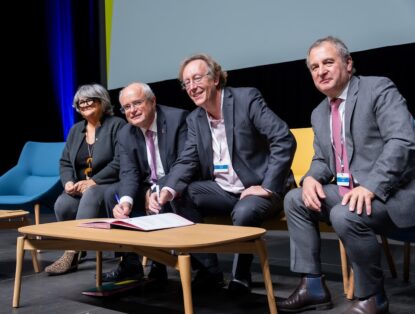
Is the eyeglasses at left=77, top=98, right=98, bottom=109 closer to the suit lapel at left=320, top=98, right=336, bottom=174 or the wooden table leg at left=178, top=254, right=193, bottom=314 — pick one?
the suit lapel at left=320, top=98, right=336, bottom=174

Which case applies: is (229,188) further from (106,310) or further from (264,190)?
(106,310)

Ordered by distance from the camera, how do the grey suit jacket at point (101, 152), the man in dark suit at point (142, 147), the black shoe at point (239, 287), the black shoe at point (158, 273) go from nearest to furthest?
the black shoe at point (239, 287) < the black shoe at point (158, 273) < the man in dark suit at point (142, 147) < the grey suit jacket at point (101, 152)

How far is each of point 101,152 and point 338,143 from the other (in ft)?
5.47

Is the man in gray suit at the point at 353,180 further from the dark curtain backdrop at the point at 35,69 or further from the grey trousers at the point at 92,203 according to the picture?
the dark curtain backdrop at the point at 35,69

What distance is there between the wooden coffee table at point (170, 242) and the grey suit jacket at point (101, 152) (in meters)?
0.98

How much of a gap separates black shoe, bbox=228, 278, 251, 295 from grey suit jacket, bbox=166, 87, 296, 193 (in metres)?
0.43

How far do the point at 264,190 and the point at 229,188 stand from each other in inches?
9.4

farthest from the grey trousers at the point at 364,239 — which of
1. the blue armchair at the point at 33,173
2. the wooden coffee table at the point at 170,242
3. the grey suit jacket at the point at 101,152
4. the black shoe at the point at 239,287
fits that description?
the blue armchair at the point at 33,173

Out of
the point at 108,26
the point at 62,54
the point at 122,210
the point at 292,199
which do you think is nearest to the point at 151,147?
the point at 122,210

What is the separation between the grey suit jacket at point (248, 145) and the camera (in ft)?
8.25

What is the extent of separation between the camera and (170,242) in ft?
5.74

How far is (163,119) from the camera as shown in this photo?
296 centimetres

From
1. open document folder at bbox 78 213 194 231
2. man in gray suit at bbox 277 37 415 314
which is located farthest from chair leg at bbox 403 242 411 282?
open document folder at bbox 78 213 194 231

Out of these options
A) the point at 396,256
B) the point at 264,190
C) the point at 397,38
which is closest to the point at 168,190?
the point at 264,190
